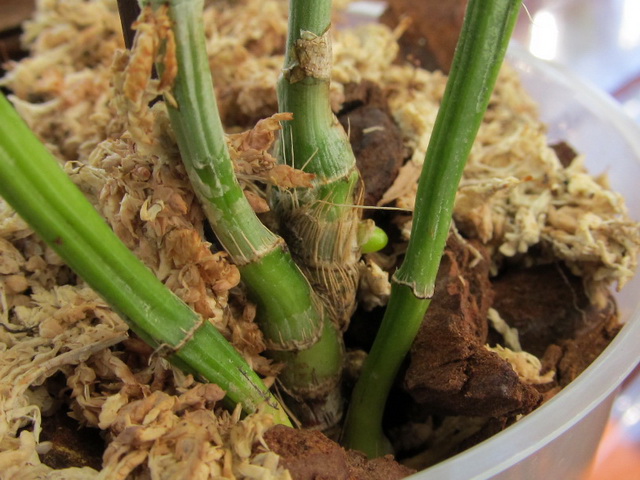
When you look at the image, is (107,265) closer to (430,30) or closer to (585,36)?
(430,30)

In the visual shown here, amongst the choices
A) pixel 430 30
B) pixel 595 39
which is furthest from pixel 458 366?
pixel 595 39

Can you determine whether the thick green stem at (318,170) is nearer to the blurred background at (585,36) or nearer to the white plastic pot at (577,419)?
the white plastic pot at (577,419)

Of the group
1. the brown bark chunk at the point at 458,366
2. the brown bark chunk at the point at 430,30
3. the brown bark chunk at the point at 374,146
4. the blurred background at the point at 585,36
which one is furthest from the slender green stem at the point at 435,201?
the blurred background at the point at 585,36

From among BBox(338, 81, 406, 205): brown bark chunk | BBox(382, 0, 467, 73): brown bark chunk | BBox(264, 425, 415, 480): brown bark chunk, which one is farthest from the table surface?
BBox(264, 425, 415, 480): brown bark chunk

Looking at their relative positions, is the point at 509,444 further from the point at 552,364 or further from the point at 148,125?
the point at 148,125

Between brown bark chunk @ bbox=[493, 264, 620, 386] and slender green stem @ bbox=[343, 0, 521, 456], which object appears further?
brown bark chunk @ bbox=[493, 264, 620, 386]

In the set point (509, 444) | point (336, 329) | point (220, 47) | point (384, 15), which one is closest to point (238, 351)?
point (336, 329)

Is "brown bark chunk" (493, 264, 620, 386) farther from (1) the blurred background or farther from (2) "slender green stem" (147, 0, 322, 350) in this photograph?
(1) the blurred background
